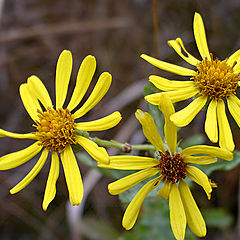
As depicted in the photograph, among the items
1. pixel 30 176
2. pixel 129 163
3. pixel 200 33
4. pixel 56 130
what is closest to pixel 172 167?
pixel 129 163

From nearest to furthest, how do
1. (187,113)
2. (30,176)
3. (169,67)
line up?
(187,113) < (30,176) < (169,67)

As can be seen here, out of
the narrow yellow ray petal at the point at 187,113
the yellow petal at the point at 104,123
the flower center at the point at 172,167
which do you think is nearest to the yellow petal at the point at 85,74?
the yellow petal at the point at 104,123

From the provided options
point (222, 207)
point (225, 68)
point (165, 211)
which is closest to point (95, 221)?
point (165, 211)

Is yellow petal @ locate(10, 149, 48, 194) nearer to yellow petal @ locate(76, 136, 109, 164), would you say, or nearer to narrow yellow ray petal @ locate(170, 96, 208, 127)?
yellow petal @ locate(76, 136, 109, 164)

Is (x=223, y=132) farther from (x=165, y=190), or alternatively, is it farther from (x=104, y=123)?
(x=104, y=123)

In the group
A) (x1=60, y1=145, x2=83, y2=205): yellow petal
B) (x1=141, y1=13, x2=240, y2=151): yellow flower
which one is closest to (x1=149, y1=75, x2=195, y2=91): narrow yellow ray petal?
(x1=141, y1=13, x2=240, y2=151): yellow flower

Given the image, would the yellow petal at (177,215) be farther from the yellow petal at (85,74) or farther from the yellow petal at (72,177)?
the yellow petal at (85,74)
